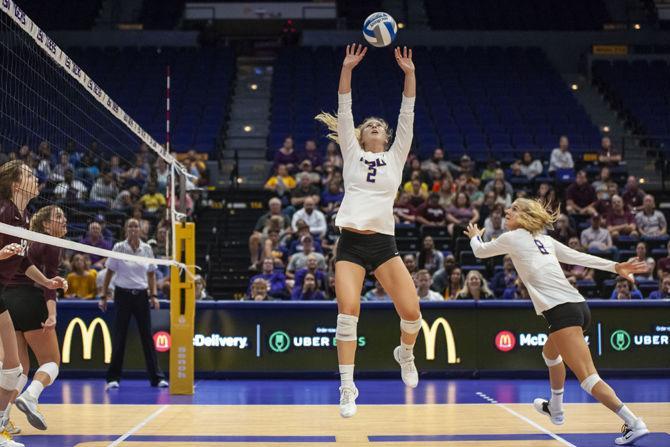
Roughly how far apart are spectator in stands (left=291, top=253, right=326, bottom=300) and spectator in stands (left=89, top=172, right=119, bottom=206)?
398 centimetres

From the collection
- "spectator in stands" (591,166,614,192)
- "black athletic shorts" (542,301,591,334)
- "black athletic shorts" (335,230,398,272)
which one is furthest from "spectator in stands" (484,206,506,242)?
"black athletic shorts" (335,230,398,272)

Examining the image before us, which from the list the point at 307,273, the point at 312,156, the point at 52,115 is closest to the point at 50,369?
the point at 307,273

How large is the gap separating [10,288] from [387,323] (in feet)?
20.0

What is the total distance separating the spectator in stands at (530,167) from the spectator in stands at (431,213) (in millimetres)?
3198

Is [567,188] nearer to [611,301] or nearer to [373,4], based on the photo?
[611,301]

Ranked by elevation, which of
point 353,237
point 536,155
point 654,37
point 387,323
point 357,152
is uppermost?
point 654,37

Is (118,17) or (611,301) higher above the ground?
(118,17)

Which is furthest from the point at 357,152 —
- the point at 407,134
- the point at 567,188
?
the point at 567,188

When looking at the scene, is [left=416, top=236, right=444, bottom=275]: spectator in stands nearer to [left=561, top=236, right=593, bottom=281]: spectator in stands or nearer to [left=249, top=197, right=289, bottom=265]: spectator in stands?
[left=561, top=236, right=593, bottom=281]: spectator in stands

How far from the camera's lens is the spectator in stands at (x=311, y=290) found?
13055 mm

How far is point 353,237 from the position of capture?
278 inches

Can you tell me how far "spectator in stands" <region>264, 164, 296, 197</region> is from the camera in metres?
17.4

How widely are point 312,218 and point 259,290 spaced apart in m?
2.80

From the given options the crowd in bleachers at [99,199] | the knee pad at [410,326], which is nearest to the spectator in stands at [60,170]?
the crowd in bleachers at [99,199]
